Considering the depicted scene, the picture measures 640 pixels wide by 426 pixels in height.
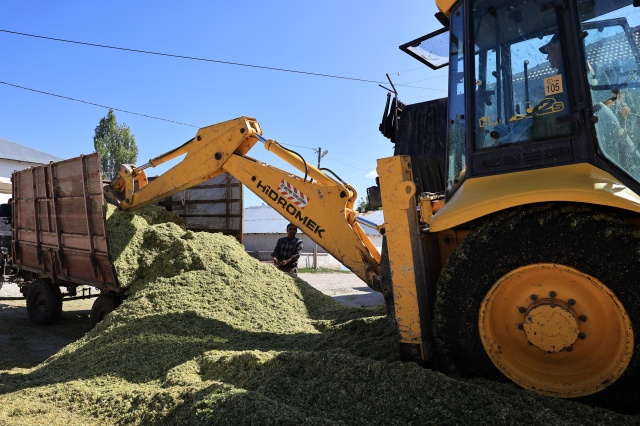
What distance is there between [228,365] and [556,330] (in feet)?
7.35

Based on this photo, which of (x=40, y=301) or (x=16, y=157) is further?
(x=16, y=157)

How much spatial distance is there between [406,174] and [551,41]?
1183mm

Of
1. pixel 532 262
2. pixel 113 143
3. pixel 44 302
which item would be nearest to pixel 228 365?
pixel 532 262

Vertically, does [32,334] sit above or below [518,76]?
below

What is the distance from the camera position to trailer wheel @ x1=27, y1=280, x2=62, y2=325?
25.1 feet

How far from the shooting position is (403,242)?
3.21m

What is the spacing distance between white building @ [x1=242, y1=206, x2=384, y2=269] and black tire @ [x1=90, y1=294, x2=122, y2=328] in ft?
29.2

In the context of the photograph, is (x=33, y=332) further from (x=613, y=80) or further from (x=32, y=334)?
(x=613, y=80)

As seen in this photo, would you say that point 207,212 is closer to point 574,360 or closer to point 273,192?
point 273,192

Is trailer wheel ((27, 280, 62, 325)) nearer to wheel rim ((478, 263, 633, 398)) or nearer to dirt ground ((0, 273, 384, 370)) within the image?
dirt ground ((0, 273, 384, 370))

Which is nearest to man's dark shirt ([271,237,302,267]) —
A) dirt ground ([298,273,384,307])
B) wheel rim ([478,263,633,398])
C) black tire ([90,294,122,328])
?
dirt ground ([298,273,384,307])

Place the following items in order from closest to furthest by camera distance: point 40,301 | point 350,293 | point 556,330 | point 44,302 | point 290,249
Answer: point 556,330 → point 44,302 → point 40,301 → point 290,249 → point 350,293

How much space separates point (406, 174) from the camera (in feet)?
10.9

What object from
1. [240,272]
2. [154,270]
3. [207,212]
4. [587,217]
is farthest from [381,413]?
[207,212]
